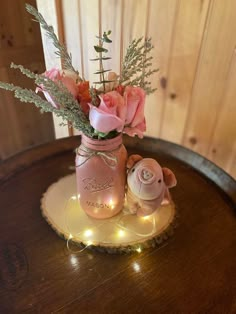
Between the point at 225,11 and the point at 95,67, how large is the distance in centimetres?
Result: 59

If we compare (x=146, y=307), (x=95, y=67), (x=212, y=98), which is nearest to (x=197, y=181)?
(x=212, y=98)

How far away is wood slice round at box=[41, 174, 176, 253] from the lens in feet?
2.31

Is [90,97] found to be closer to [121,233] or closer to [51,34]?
[51,34]

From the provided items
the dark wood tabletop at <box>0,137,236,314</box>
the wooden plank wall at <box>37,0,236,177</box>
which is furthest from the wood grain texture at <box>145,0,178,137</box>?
the dark wood tabletop at <box>0,137,236,314</box>

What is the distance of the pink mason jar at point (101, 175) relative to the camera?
0.63 meters

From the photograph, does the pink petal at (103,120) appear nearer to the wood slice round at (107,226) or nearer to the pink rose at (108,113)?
the pink rose at (108,113)

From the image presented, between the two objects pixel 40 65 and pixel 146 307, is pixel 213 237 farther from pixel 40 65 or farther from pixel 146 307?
pixel 40 65

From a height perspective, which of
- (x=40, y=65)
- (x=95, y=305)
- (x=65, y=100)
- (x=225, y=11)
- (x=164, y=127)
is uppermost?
(x=225, y=11)

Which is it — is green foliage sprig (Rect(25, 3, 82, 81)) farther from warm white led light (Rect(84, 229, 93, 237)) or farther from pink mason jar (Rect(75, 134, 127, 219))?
warm white led light (Rect(84, 229, 93, 237))

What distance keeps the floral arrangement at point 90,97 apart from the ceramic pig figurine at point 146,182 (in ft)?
0.30

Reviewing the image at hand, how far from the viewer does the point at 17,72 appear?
161 cm

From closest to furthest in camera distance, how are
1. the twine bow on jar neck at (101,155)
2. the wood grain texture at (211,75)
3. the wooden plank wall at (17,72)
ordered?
the twine bow on jar neck at (101,155) < the wood grain texture at (211,75) < the wooden plank wall at (17,72)

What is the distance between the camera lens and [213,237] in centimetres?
73

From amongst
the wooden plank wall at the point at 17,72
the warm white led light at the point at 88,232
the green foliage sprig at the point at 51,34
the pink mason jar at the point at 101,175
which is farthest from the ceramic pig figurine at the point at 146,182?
the wooden plank wall at the point at 17,72
